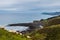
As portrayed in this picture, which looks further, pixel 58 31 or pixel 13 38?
pixel 58 31

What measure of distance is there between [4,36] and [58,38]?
7591 mm

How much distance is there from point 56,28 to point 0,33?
9414mm

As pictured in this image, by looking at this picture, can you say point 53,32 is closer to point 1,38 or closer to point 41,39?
point 41,39

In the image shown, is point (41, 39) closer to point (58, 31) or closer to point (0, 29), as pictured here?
point (58, 31)

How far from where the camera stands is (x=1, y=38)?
18.8m

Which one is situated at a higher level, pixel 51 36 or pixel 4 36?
pixel 4 36

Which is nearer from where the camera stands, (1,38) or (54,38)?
(1,38)

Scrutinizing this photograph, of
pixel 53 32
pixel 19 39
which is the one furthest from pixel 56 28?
pixel 19 39

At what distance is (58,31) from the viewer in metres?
26.7

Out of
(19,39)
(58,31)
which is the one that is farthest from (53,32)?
(19,39)

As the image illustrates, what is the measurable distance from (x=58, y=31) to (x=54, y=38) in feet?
4.32

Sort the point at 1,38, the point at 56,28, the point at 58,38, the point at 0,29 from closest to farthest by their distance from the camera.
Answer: the point at 1,38 < the point at 0,29 < the point at 58,38 < the point at 56,28

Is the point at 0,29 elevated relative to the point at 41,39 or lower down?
elevated

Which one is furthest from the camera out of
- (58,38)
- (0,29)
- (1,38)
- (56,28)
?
(56,28)
